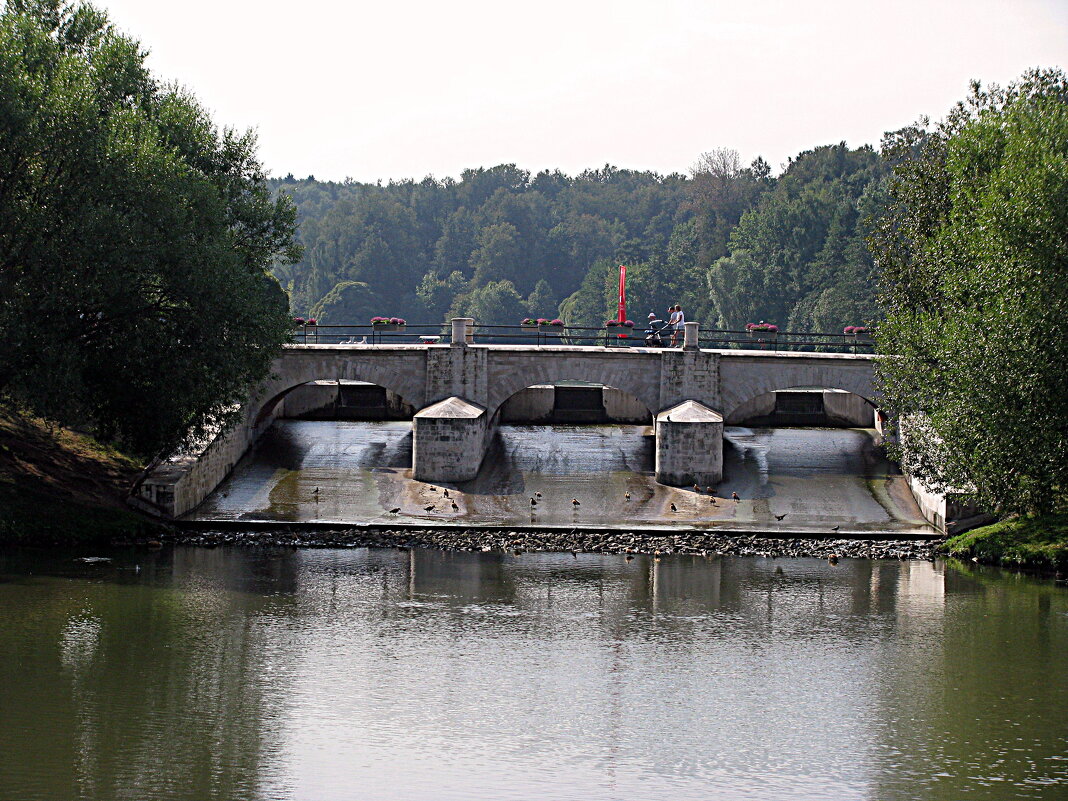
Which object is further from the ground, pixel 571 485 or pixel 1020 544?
pixel 571 485

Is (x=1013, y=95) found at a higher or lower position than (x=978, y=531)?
higher

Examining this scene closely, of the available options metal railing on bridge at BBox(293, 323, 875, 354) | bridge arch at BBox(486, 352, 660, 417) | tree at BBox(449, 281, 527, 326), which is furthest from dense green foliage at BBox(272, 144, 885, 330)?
bridge arch at BBox(486, 352, 660, 417)

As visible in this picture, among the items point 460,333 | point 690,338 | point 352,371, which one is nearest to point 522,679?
point 460,333

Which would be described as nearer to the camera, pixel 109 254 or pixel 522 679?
pixel 522 679

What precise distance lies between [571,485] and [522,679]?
18.0 meters

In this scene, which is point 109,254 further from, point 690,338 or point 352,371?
point 690,338

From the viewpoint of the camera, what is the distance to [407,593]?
31.2 m

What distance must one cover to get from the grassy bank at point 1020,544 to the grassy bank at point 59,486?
23.6 metres

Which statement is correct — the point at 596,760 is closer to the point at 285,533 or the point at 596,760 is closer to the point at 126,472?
the point at 285,533

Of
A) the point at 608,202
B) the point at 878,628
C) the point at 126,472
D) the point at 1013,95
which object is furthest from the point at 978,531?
the point at 608,202

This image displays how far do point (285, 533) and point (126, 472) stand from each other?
598 cm

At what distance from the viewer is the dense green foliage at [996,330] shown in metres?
34.0

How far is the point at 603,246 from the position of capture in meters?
145

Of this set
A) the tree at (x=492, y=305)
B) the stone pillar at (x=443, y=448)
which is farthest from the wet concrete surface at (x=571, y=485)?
the tree at (x=492, y=305)
